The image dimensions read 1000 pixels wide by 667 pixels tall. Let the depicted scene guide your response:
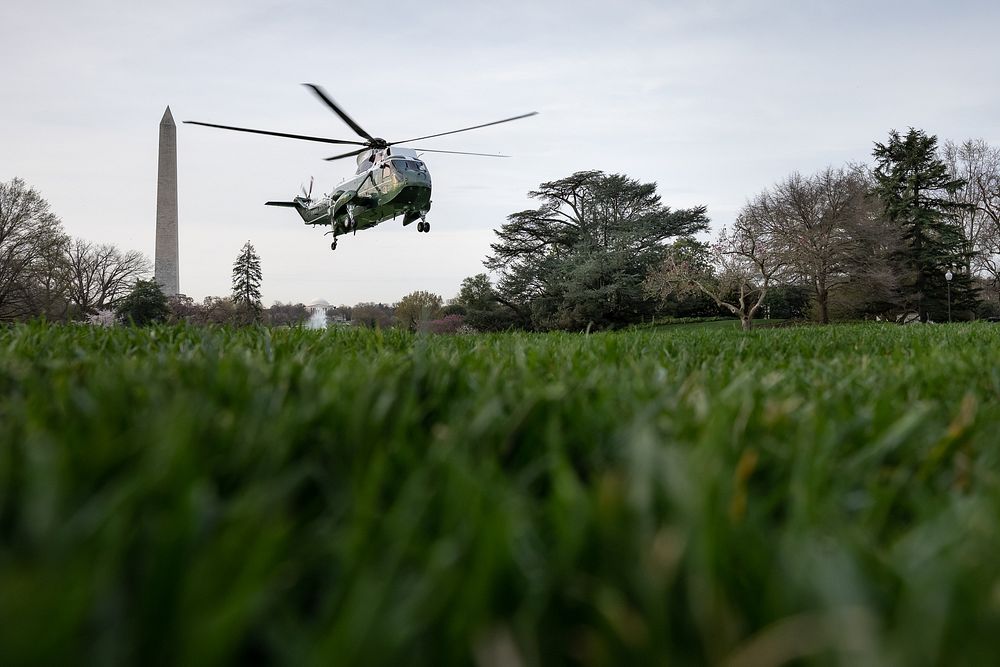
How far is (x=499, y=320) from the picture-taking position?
40.1 metres

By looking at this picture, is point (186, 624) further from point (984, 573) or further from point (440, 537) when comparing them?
Answer: point (984, 573)

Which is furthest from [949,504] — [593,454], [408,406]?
[408,406]

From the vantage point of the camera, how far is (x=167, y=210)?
46906 millimetres

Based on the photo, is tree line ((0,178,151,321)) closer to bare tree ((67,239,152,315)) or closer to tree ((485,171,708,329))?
bare tree ((67,239,152,315))

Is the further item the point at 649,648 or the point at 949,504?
the point at 949,504

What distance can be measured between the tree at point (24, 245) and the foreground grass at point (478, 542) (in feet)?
120

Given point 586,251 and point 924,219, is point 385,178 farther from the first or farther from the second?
point 924,219

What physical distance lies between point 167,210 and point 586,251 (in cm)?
3006

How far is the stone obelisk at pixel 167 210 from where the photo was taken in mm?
46312

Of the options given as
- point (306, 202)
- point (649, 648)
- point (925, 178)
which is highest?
point (925, 178)

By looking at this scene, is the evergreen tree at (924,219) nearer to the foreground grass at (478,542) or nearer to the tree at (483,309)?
the tree at (483,309)

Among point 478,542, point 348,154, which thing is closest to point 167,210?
point 348,154

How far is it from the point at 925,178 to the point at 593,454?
4789 centimetres

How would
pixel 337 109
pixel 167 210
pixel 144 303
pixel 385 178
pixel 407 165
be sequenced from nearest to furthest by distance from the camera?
pixel 337 109 < pixel 407 165 < pixel 385 178 < pixel 144 303 < pixel 167 210
